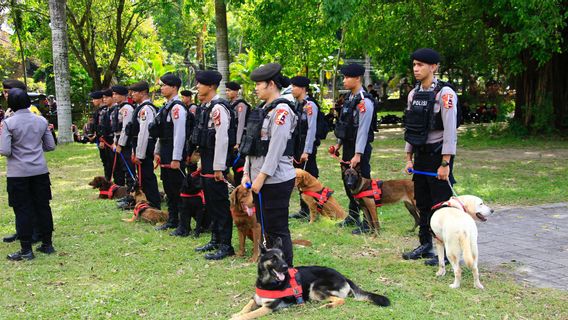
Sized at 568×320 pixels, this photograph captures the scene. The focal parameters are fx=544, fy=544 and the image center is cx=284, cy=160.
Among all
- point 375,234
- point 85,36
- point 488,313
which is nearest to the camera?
point 488,313

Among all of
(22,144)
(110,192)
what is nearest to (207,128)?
(22,144)

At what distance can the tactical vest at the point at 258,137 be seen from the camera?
5117 mm

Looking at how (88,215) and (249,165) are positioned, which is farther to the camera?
(88,215)

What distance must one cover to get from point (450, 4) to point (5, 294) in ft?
54.5

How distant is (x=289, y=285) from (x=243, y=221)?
184 cm

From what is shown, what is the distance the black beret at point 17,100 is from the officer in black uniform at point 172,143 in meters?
1.75

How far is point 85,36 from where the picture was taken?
23.9 m

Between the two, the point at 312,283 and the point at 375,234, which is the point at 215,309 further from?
the point at 375,234

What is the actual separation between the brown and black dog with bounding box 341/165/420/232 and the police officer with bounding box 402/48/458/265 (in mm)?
1180

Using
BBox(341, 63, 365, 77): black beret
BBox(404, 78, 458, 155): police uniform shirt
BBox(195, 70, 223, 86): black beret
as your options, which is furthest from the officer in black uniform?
BBox(404, 78, 458, 155): police uniform shirt

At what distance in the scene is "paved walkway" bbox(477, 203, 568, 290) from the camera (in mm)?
5661

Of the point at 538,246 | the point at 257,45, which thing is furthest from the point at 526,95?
the point at 538,246

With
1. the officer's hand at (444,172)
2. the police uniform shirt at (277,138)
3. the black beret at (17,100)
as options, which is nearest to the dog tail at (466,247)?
the officer's hand at (444,172)

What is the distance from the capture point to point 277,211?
520 centimetres
